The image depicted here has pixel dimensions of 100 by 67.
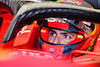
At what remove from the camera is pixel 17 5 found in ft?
1.36

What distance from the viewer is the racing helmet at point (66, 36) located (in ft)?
3.12

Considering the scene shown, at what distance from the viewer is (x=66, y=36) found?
0.98 metres

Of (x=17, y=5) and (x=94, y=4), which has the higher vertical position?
(x=94, y=4)

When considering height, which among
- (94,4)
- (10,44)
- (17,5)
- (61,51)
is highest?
(94,4)

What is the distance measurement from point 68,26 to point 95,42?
11.0 inches

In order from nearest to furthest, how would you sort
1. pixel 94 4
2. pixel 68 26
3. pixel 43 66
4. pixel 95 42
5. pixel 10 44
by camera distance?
pixel 43 66
pixel 10 44
pixel 68 26
pixel 95 42
pixel 94 4

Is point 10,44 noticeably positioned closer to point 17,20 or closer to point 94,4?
point 17,20

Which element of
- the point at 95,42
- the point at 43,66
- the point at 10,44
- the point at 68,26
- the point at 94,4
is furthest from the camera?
the point at 94,4

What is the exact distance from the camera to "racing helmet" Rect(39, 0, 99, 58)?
3.12 ft

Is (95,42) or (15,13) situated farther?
(95,42)

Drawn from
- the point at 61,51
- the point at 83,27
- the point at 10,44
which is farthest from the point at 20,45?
the point at 10,44

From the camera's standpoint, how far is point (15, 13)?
414mm

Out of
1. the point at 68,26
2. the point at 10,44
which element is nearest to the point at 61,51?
the point at 68,26

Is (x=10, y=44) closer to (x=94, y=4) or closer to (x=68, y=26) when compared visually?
(x=68, y=26)
